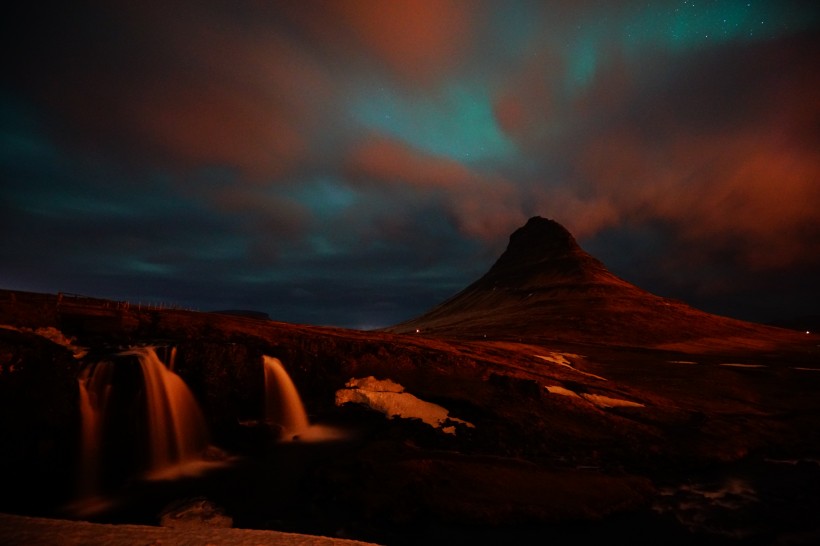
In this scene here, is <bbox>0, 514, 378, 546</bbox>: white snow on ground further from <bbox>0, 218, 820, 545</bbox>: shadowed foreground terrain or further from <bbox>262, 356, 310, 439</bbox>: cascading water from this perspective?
<bbox>262, 356, 310, 439</bbox>: cascading water

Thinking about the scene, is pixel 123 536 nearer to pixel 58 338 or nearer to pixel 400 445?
pixel 400 445

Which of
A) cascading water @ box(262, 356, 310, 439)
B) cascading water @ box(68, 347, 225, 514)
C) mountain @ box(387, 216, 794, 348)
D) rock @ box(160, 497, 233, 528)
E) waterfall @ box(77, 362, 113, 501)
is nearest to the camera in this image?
rock @ box(160, 497, 233, 528)

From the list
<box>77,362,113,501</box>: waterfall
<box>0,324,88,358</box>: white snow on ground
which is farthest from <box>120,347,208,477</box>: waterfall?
<box>0,324,88,358</box>: white snow on ground

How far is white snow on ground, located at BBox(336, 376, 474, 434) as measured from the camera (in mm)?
24922

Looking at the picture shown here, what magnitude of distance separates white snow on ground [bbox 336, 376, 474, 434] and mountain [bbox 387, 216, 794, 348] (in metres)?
65.7

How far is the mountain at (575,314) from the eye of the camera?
4204 inches

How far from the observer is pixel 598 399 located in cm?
2980

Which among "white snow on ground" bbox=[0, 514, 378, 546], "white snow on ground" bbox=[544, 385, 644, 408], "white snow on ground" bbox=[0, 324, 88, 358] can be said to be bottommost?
"white snow on ground" bbox=[544, 385, 644, 408]

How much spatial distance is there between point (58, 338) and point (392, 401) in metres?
18.7

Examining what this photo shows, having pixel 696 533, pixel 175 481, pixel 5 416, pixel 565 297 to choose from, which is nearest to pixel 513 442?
pixel 696 533

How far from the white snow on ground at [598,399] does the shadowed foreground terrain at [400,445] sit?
0.21 meters

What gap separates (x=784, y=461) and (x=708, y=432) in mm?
3760

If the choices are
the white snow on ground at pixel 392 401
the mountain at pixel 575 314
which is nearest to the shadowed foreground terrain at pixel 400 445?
the white snow on ground at pixel 392 401

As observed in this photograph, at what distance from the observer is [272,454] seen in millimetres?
22016
